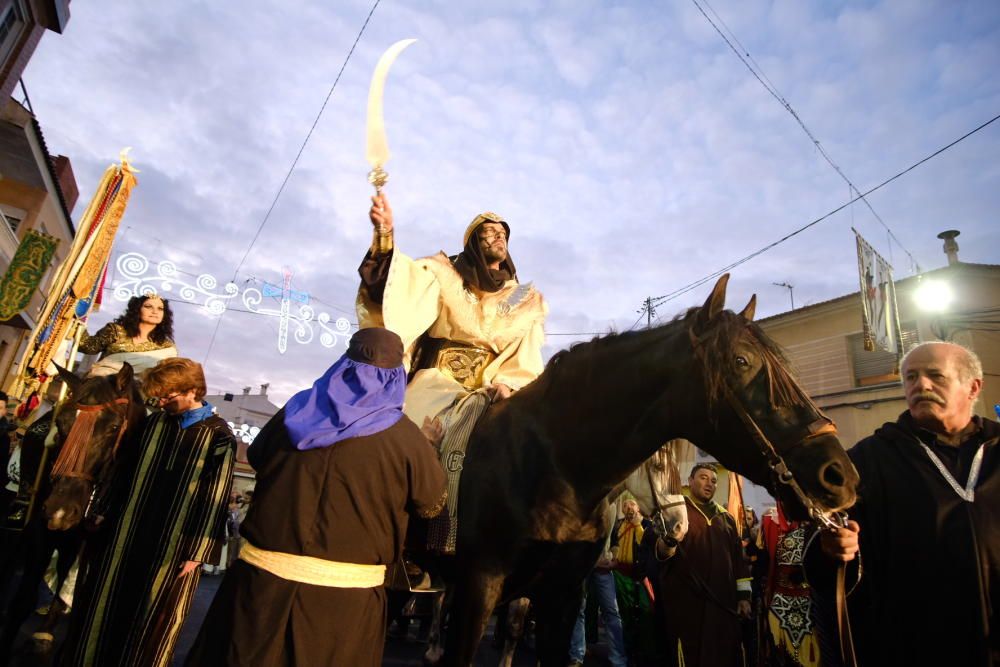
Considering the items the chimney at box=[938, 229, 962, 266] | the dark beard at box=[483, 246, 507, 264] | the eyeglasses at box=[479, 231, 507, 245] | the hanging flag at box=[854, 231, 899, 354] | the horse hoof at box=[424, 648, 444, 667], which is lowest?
the horse hoof at box=[424, 648, 444, 667]

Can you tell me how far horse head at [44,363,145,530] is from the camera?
11.9 feet

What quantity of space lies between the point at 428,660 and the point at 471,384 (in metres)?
3.84

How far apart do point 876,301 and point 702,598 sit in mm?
10778

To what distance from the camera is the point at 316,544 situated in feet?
7.09

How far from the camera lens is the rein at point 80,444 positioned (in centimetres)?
371

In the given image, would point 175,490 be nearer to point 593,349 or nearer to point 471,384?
point 471,384

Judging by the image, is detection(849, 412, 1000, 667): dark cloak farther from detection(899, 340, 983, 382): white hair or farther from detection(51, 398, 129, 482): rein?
detection(51, 398, 129, 482): rein

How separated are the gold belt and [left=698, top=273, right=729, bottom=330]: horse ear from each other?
1.93 meters

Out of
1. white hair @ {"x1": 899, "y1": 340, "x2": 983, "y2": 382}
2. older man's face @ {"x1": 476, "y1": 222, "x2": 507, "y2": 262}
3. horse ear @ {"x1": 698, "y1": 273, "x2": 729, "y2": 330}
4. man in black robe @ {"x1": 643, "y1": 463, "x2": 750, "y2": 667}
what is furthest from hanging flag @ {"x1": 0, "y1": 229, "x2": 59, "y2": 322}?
white hair @ {"x1": 899, "y1": 340, "x2": 983, "y2": 382}

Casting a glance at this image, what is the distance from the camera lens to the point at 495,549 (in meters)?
2.83

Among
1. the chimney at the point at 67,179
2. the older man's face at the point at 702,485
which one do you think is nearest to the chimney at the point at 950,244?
the older man's face at the point at 702,485

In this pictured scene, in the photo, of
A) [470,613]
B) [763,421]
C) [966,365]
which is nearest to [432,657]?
[470,613]

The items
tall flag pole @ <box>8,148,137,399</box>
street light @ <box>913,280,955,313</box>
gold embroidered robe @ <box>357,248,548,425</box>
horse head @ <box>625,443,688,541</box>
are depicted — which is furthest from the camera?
street light @ <box>913,280,955,313</box>

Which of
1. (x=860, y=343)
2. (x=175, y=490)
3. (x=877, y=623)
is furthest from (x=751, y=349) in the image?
(x=860, y=343)
